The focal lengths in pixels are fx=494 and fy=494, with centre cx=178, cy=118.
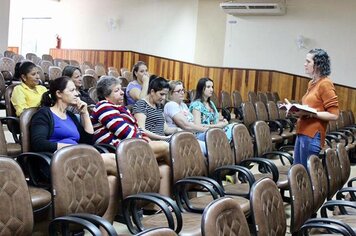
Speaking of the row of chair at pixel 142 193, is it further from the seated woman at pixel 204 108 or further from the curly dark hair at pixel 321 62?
the seated woman at pixel 204 108

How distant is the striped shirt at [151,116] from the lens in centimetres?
411

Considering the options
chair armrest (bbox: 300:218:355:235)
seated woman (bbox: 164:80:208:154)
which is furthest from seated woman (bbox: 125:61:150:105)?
chair armrest (bbox: 300:218:355:235)

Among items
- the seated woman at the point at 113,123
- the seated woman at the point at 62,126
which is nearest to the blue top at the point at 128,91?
the seated woman at the point at 113,123

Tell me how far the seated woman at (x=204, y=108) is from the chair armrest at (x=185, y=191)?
5.47 feet

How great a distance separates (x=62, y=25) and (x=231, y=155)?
10441 mm

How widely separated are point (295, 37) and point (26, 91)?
20.8 feet

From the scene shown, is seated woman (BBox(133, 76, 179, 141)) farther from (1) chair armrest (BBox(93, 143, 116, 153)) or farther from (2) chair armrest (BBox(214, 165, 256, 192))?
(2) chair armrest (BBox(214, 165, 256, 192))

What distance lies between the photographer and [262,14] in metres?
9.68

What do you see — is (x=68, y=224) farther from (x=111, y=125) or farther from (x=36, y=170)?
(x=111, y=125)

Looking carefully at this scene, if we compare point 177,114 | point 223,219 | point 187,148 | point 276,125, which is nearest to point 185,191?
point 187,148

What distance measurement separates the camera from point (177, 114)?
14.9ft

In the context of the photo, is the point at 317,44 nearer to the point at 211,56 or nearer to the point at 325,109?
the point at 211,56

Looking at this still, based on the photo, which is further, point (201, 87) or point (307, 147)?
point (201, 87)

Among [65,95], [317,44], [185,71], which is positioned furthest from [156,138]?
[185,71]
